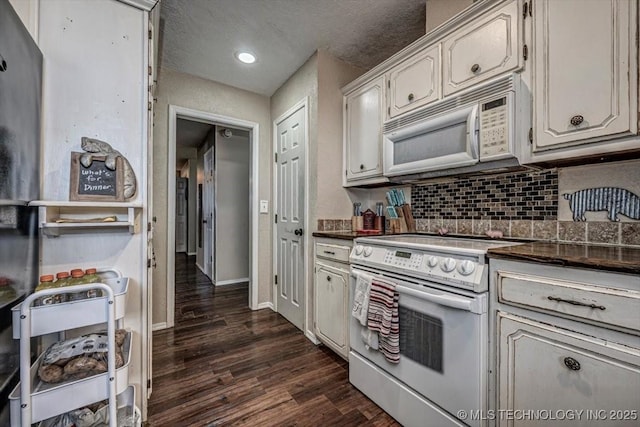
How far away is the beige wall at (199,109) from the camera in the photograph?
2578 mm

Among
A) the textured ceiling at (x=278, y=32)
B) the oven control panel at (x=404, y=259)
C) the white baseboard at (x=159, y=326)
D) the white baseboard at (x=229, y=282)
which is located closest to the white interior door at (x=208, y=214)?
the white baseboard at (x=229, y=282)

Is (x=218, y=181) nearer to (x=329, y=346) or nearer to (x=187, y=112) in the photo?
(x=187, y=112)

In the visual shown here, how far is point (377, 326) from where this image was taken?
4.93 ft

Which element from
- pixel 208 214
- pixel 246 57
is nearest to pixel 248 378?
pixel 246 57

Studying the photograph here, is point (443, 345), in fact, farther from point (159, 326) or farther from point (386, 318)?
point (159, 326)

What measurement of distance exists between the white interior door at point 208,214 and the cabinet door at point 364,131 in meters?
2.69

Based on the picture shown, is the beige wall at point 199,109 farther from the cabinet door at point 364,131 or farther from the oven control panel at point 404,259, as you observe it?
the oven control panel at point 404,259

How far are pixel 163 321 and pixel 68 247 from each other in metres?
1.69

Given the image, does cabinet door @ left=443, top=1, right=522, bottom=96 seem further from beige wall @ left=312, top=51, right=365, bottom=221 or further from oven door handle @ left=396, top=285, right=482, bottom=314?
oven door handle @ left=396, top=285, right=482, bottom=314

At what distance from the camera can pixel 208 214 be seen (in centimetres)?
465

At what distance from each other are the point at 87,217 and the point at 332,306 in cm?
156

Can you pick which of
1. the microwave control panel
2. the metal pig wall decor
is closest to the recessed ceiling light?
the microwave control panel

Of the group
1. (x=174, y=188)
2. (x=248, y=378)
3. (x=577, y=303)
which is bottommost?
(x=248, y=378)

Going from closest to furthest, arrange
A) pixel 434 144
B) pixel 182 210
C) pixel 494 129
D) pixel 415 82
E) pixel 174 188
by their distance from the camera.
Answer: pixel 494 129 < pixel 434 144 < pixel 415 82 < pixel 174 188 < pixel 182 210
